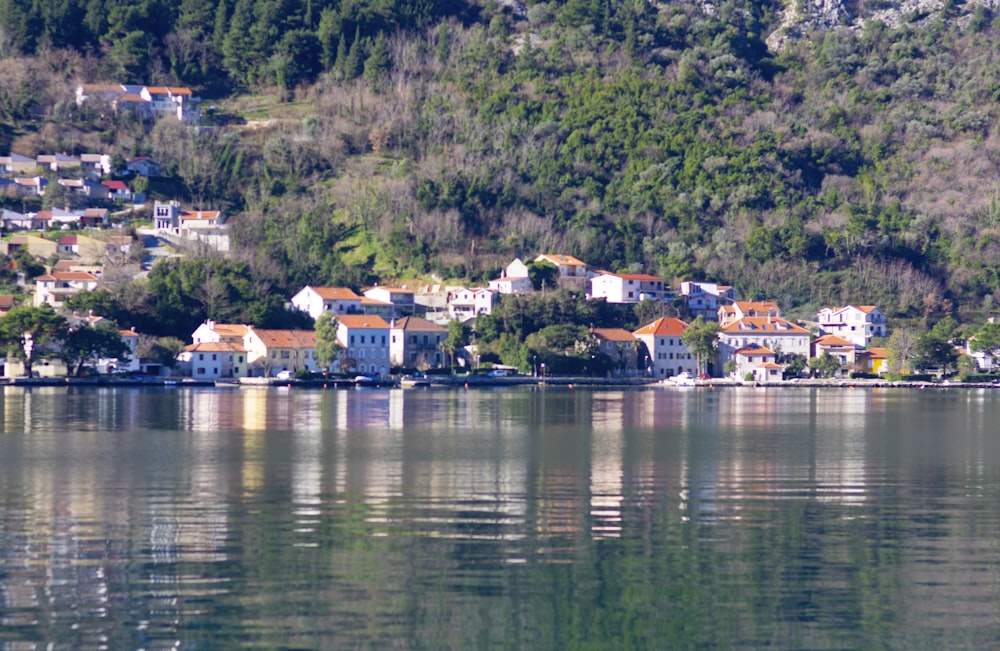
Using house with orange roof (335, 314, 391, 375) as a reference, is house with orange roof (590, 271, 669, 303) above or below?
above

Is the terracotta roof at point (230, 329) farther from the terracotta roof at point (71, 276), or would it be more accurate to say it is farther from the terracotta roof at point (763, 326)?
the terracotta roof at point (763, 326)

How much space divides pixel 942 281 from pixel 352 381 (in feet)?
144

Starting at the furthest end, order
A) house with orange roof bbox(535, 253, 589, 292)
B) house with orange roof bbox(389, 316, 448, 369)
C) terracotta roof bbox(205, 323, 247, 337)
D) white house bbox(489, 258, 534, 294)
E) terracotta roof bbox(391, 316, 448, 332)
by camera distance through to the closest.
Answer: house with orange roof bbox(535, 253, 589, 292), white house bbox(489, 258, 534, 294), terracotta roof bbox(391, 316, 448, 332), house with orange roof bbox(389, 316, 448, 369), terracotta roof bbox(205, 323, 247, 337)

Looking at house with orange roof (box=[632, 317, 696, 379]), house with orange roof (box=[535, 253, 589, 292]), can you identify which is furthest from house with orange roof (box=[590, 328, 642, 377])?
house with orange roof (box=[535, 253, 589, 292])

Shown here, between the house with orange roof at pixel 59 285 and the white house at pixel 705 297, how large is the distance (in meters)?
Answer: 36.1

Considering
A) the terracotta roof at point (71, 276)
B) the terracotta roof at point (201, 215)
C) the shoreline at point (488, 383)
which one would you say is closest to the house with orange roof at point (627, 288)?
the shoreline at point (488, 383)

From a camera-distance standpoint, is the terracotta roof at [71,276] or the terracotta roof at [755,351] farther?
the terracotta roof at [755,351]

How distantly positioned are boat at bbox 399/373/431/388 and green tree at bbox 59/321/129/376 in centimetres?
1434

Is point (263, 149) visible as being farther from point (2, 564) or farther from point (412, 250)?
point (2, 564)

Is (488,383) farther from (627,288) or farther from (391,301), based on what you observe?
(627,288)

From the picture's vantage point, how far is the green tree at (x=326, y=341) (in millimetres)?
76625

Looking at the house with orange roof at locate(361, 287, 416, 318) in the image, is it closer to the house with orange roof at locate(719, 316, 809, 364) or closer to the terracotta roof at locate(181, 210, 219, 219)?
the terracotta roof at locate(181, 210, 219, 219)

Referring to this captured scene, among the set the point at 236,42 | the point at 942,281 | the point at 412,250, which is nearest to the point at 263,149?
the point at 236,42

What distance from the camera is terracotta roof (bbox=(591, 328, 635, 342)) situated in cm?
8375
